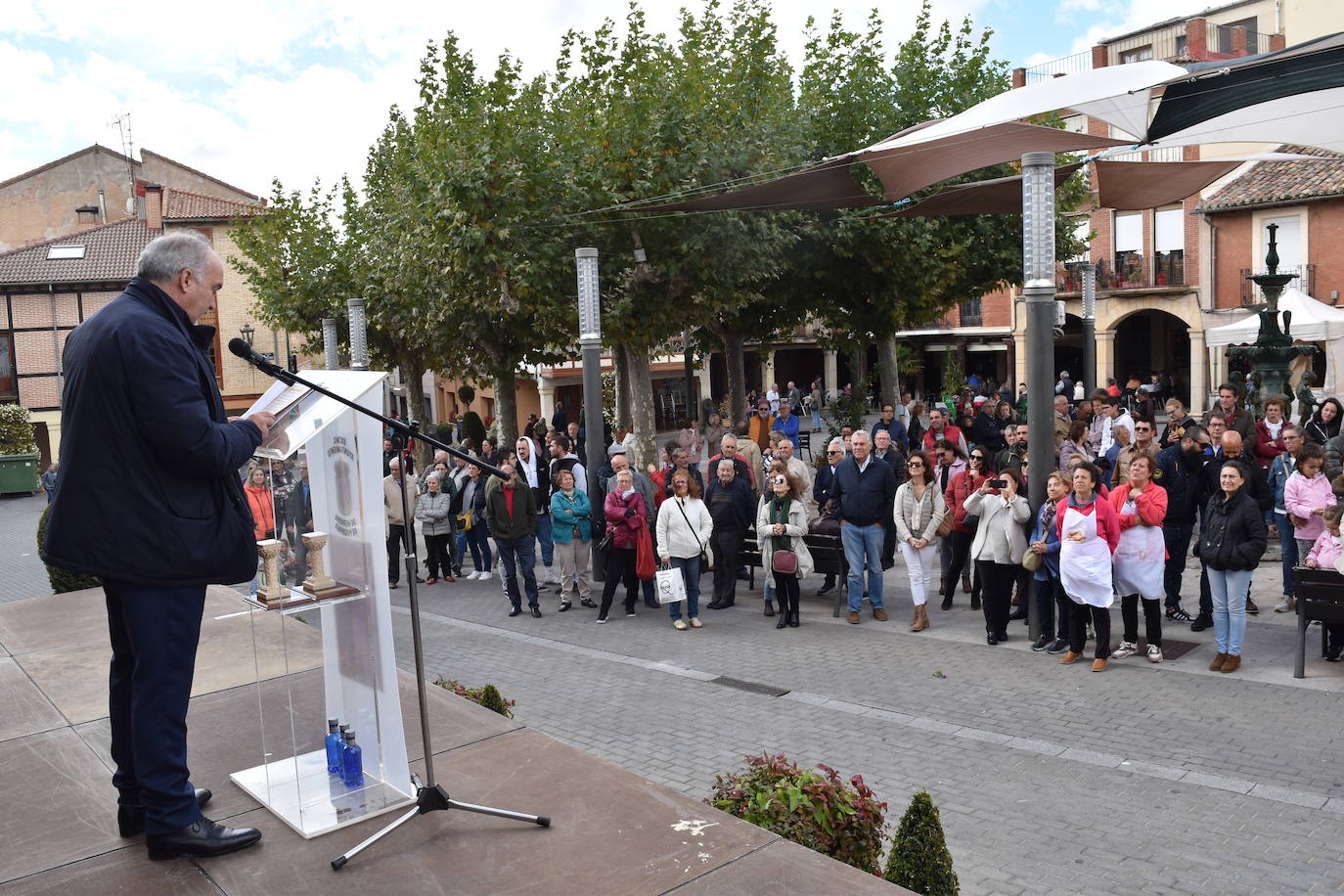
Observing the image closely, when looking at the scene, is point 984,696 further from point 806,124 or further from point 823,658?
point 806,124

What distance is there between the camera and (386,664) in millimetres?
4133

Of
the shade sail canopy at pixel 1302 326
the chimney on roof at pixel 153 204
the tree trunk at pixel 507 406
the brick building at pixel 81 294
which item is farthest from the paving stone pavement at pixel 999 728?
the chimney on roof at pixel 153 204

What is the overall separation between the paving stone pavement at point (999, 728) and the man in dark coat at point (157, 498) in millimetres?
1362

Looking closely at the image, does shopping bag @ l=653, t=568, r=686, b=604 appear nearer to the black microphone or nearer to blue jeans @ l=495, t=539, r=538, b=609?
blue jeans @ l=495, t=539, r=538, b=609

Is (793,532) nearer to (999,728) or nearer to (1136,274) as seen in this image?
(999,728)

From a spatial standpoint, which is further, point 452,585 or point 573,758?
point 452,585

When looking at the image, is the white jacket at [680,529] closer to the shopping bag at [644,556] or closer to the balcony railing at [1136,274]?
the shopping bag at [644,556]

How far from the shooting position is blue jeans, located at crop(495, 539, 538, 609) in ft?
39.6

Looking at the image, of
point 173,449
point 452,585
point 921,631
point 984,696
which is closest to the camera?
point 173,449

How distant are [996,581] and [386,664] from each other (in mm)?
6716

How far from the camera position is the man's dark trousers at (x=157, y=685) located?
350cm

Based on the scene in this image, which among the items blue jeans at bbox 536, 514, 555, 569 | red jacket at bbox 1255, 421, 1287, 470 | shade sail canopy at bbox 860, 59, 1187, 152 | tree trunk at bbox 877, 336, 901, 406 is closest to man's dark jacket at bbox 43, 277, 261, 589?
shade sail canopy at bbox 860, 59, 1187, 152

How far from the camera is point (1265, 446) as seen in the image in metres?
12.0

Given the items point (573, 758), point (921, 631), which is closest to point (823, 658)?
point (921, 631)
